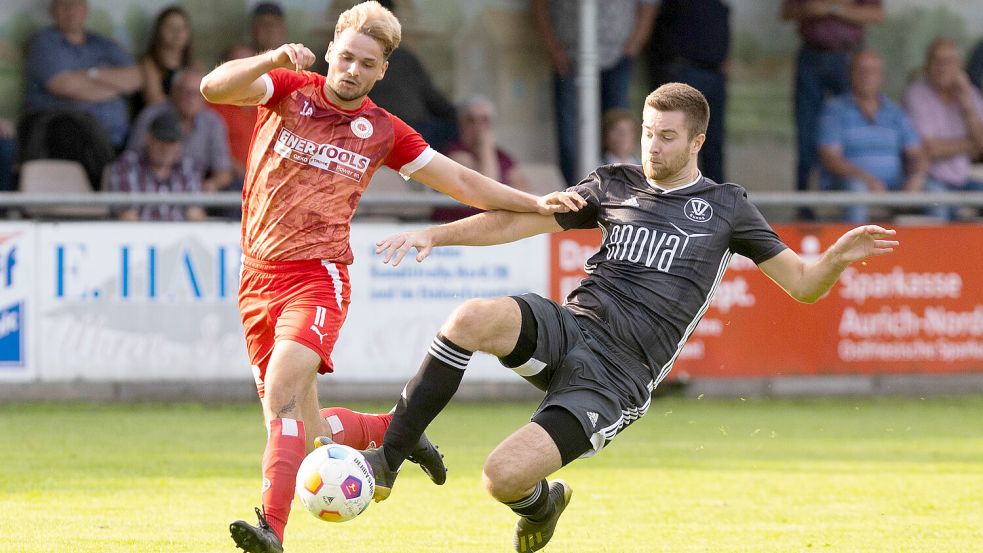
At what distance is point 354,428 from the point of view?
6.57 m

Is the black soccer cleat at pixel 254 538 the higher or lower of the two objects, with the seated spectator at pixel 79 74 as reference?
lower

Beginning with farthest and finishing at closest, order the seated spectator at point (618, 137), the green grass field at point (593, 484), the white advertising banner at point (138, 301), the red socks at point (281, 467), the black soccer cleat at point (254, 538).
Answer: the seated spectator at point (618, 137) < the white advertising banner at point (138, 301) < the green grass field at point (593, 484) < the red socks at point (281, 467) < the black soccer cleat at point (254, 538)

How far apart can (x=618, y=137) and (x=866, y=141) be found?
259 centimetres

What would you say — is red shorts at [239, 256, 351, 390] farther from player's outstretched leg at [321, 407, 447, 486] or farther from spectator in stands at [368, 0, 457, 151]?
spectator in stands at [368, 0, 457, 151]

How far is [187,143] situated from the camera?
1276 cm

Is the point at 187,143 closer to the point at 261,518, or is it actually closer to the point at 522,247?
the point at 522,247

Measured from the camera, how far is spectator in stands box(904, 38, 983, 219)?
1472 cm

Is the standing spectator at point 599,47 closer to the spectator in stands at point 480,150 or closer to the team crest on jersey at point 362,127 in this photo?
the spectator in stands at point 480,150

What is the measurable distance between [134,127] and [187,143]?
61cm

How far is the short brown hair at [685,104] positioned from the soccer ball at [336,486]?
1837 mm

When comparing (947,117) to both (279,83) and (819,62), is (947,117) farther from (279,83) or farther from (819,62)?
(279,83)

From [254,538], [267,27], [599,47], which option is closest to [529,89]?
[599,47]

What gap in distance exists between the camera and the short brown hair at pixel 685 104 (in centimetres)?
598

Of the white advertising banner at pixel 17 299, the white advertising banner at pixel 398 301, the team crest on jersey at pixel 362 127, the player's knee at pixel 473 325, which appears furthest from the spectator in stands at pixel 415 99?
the player's knee at pixel 473 325
